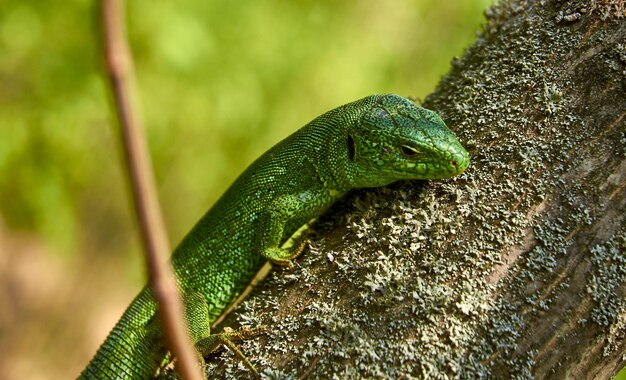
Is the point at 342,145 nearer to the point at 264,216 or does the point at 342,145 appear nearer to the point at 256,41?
the point at 264,216

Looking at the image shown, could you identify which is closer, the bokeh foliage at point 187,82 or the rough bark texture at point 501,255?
the rough bark texture at point 501,255

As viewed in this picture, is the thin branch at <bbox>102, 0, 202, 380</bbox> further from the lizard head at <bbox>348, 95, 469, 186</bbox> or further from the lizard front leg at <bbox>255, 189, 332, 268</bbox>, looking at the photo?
the lizard front leg at <bbox>255, 189, 332, 268</bbox>

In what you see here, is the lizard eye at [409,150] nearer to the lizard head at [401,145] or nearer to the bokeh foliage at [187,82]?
the lizard head at [401,145]

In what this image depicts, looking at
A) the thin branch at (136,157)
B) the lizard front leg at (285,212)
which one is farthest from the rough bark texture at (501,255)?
the thin branch at (136,157)

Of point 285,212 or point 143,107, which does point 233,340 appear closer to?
point 285,212

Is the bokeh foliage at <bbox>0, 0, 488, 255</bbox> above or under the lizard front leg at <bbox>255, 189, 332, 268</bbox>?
above

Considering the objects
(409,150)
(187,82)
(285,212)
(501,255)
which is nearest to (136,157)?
(501,255)

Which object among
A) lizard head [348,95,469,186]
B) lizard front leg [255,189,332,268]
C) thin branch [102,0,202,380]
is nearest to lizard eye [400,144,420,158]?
lizard head [348,95,469,186]
